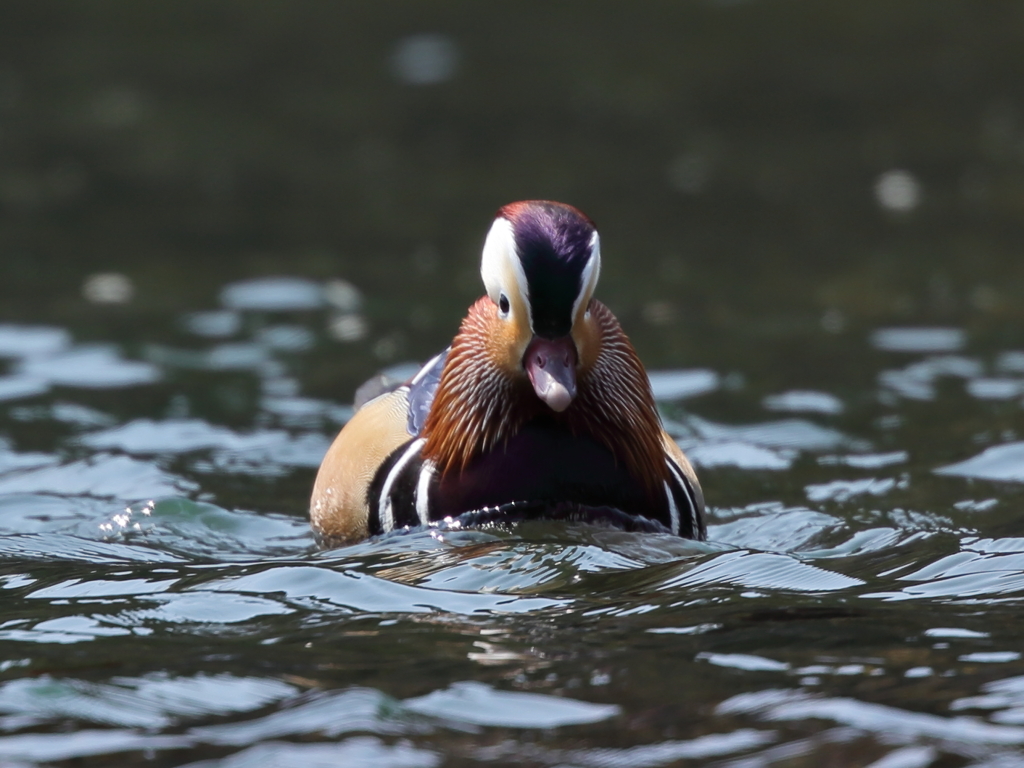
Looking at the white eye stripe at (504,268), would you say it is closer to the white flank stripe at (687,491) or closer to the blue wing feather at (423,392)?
the blue wing feather at (423,392)

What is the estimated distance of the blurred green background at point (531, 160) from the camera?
10836mm

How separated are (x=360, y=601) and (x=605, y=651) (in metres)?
0.96

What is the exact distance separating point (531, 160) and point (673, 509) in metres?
8.52

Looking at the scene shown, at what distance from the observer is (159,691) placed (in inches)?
164

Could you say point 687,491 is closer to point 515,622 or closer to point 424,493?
point 424,493

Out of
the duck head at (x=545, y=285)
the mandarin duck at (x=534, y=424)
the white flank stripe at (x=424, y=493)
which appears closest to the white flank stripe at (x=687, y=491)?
the mandarin duck at (x=534, y=424)

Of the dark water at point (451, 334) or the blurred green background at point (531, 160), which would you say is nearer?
the dark water at point (451, 334)

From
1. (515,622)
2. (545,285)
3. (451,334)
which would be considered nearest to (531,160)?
(451,334)

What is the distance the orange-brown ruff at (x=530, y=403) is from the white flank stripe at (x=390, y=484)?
8 centimetres

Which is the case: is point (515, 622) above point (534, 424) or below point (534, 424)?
below

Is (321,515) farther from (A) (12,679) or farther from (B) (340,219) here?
(B) (340,219)

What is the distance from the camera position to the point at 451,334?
10.2 m

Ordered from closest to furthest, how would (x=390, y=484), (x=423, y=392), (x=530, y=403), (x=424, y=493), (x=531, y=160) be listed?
(x=530, y=403) < (x=424, y=493) < (x=390, y=484) < (x=423, y=392) < (x=531, y=160)

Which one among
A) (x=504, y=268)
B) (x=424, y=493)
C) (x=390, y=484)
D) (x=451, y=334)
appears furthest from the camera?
(x=451, y=334)
